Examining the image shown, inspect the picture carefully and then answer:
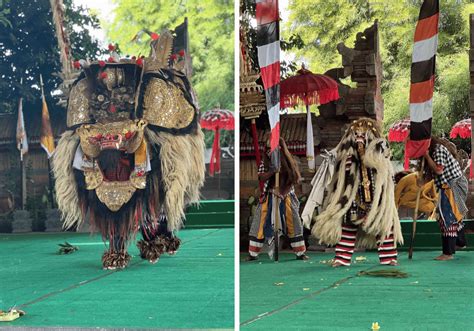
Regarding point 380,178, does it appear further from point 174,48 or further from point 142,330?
point 142,330

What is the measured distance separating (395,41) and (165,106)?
4158 mm

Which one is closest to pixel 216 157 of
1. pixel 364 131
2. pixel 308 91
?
pixel 364 131

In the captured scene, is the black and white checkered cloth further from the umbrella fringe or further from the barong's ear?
the barong's ear

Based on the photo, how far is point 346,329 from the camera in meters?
5.05

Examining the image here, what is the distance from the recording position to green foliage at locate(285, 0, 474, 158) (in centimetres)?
890

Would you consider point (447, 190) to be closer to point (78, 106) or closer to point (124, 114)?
point (124, 114)

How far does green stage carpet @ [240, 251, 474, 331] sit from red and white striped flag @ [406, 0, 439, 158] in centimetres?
117

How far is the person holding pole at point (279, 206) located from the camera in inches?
336

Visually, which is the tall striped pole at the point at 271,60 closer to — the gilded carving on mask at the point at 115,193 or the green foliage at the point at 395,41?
the gilded carving on mask at the point at 115,193

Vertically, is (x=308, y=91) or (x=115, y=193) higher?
(x=308, y=91)

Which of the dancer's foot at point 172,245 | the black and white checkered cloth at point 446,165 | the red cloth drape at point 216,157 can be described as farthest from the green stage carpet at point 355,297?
the red cloth drape at point 216,157

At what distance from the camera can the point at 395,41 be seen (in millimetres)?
9422

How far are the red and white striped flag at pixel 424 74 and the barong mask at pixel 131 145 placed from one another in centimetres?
191

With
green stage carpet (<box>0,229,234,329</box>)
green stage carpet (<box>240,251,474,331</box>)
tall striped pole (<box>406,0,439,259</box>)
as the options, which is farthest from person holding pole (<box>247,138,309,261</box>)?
green stage carpet (<box>0,229,234,329</box>)
